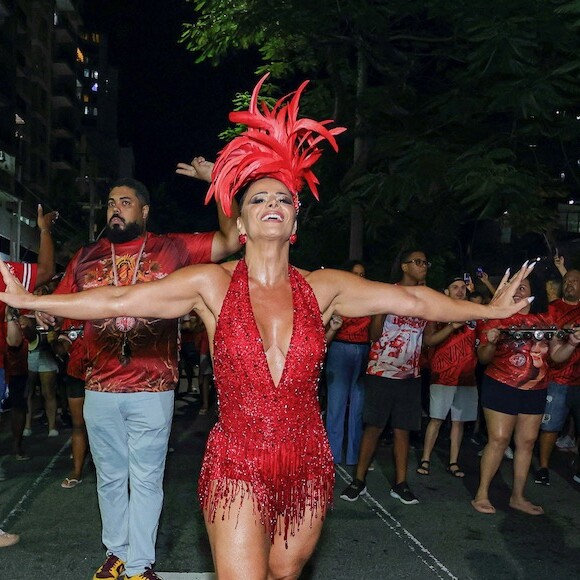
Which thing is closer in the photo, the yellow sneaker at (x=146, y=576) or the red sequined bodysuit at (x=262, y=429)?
the red sequined bodysuit at (x=262, y=429)

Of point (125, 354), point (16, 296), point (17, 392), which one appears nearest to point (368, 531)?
point (125, 354)

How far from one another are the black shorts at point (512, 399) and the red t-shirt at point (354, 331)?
1.91 metres

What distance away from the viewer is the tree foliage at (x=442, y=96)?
8.41 metres

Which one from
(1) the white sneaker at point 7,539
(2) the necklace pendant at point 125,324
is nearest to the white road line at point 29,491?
(1) the white sneaker at point 7,539

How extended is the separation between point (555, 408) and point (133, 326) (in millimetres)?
5362

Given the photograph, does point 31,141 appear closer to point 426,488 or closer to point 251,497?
point 426,488

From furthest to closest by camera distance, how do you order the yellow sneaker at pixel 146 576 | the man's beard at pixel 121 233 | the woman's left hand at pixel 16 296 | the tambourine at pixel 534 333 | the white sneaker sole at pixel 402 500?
the white sneaker sole at pixel 402 500
the tambourine at pixel 534 333
the man's beard at pixel 121 233
the yellow sneaker at pixel 146 576
the woman's left hand at pixel 16 296

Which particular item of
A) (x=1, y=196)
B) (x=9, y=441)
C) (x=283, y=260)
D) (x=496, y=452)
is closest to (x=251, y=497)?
(x=283, y=260)

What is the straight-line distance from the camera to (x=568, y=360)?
8680mm

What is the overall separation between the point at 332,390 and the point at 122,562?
380 centimetres

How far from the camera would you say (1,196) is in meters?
42.6

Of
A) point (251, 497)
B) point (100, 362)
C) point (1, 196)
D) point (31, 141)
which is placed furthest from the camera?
point (31, 141)

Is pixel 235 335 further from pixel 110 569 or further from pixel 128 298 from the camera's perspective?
pixel 110 569

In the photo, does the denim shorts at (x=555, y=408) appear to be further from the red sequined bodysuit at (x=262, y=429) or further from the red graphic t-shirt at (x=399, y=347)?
the red sequined bodysuit at (x=262, y=429)
